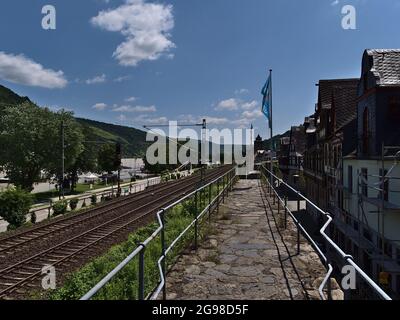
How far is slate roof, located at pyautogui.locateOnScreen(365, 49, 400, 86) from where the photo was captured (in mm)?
19594

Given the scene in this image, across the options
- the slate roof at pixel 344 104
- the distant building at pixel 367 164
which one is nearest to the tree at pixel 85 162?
the distant building at pixel 367 164

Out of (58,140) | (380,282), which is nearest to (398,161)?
(380,282)

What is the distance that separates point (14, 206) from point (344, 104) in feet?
79.5

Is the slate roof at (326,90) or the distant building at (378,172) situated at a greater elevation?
the slate roof at (326,90)

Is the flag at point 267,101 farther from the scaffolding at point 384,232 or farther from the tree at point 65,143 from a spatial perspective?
the tree at point 65,143

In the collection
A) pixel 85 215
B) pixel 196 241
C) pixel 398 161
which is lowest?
pixel 85 215

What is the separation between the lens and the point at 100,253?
13336mm

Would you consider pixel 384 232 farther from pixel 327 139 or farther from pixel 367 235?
pixel 327 139

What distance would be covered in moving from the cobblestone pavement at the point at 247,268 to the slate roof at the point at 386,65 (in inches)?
571

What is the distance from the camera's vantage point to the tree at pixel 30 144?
141 ft

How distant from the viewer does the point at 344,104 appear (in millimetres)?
28703

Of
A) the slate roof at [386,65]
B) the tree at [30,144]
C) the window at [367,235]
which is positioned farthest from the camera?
the tree at [30,144]
